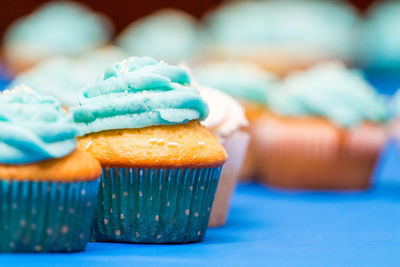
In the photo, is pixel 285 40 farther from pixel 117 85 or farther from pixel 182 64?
pixel 117 85

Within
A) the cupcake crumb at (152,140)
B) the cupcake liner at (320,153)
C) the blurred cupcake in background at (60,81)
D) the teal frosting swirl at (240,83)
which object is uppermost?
the cupcake crumb at (152,140)

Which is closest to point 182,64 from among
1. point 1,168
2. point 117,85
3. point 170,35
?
point 117,85

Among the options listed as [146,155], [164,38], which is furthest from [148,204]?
[164,38]

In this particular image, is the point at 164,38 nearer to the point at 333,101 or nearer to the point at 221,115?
the point at 333,101

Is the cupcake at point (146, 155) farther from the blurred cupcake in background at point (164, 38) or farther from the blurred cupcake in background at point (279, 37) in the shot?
the blurred cupcake in background at point (164, 38)

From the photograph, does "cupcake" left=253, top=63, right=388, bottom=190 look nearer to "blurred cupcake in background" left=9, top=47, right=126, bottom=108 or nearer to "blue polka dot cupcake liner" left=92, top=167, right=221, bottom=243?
"blurred cupcake in background" left=9, top=47, right=126, bottom=108

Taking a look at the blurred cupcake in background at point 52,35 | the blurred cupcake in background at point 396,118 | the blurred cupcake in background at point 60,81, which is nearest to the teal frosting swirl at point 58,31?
the blurred cupcake in background at point 52,35

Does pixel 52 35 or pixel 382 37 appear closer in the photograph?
pixel 52 35
